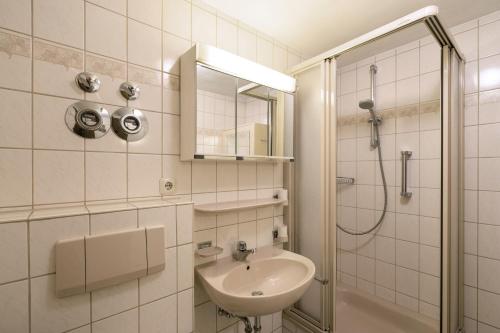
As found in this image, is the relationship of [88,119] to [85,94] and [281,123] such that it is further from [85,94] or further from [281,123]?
[281,123]

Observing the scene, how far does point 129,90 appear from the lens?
1.03m

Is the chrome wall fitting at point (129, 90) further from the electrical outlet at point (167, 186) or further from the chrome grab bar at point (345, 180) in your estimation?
the chrome grab bar at point (345, 180)

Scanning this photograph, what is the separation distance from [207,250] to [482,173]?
70.5 inches

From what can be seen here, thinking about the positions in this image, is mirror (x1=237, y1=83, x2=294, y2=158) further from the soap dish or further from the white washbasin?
the white washbasin

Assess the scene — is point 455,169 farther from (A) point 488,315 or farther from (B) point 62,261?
(B) point 62,261

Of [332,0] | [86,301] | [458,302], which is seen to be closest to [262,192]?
[86,301]

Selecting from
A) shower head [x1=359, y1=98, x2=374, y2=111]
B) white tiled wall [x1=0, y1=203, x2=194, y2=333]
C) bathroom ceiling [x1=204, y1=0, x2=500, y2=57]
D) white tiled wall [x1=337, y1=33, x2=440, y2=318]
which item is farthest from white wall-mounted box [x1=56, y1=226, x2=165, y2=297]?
white tiled wall [x1=337, y1=33, x2=440, y2=318]

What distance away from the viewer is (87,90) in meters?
0.94

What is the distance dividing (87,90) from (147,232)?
634 mm

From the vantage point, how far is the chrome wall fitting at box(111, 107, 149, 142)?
1005 millimetres

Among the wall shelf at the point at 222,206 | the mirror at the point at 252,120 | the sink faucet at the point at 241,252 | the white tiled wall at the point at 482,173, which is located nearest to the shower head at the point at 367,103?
the white tiled wall at the point at 482,173

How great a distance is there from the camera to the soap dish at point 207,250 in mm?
1183

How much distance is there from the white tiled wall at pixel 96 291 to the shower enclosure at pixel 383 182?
87 cm

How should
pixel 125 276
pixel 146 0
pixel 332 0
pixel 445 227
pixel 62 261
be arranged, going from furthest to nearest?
pixel 332 0 → pixel 445 227 → pixel 146 0 → pixel 125 276 → pixel 62 261
